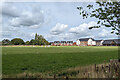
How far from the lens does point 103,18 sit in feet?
19.5

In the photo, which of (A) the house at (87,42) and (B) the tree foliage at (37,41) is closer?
(B) the tree foliage at (37,41)

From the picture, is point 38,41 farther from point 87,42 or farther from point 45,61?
point 45,61

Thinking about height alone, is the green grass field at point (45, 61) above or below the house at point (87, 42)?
below

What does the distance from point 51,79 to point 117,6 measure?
4.74m

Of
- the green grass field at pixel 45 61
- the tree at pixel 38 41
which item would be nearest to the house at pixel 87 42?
the tree at pixel 38 41

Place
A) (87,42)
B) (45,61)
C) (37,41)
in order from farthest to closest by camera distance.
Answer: (87,42)
(37,41)
(45,61)

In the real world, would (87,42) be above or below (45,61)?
above

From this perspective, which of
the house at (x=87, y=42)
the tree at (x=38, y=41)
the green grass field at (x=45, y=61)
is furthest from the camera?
the house at (x=87, y=42)

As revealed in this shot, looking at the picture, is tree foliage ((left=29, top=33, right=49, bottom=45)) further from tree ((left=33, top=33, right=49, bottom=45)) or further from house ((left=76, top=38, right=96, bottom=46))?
house ((left=76, top=38, right=96, bottom=46))

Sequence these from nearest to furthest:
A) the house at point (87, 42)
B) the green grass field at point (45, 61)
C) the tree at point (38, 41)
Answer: the green grass field at point (45, 61), the tree at point (38, 41), the house at point (87, 42)

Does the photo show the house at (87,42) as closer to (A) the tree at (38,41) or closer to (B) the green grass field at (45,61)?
(A) the tree at (38,41)

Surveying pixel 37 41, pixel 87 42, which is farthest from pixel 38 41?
pixel 87 42

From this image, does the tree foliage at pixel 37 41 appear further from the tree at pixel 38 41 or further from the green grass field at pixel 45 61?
the green grass field at pixel 45 61

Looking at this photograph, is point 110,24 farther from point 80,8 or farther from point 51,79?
point 51,79
